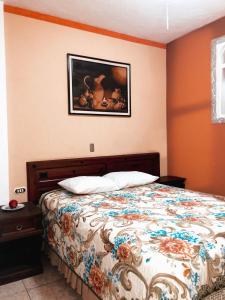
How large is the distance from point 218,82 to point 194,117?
1.74 ft

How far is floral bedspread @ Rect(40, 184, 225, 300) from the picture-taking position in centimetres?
115

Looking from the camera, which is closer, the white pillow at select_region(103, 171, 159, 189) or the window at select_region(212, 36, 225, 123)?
the white pillow at select_region(103, 171, 159, 189)

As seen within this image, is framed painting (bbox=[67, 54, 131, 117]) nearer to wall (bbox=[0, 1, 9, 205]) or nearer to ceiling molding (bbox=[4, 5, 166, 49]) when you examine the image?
ceiling molding (bbox=[4, 5, 166, 49])

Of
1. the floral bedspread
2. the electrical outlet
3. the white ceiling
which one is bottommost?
the floral bedspread

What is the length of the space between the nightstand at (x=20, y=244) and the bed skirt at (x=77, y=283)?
156 millimetres

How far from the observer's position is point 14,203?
7.50ft

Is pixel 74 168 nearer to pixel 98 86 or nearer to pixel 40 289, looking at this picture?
pixel 98 86

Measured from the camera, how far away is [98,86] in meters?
3.10

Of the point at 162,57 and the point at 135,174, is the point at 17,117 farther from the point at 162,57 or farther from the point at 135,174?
the point at 162,57

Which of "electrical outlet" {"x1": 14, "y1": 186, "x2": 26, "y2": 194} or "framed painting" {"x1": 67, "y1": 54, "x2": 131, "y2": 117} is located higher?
"framed painting" {"x1": 67, "y1": 54, "x2": 131, "y2": 117}

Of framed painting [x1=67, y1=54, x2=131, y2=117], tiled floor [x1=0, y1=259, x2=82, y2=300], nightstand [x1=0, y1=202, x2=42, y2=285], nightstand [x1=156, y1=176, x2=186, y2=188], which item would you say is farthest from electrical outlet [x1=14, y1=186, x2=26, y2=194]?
nightstand [x1=156, y1=176, x2=186, y2=188]

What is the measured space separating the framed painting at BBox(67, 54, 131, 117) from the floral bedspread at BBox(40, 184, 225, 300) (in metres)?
1.24

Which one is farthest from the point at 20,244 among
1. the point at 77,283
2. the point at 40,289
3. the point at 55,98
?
the point at 55,98

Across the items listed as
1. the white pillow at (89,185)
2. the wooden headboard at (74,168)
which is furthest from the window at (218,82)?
the white pillow at (89,185)
